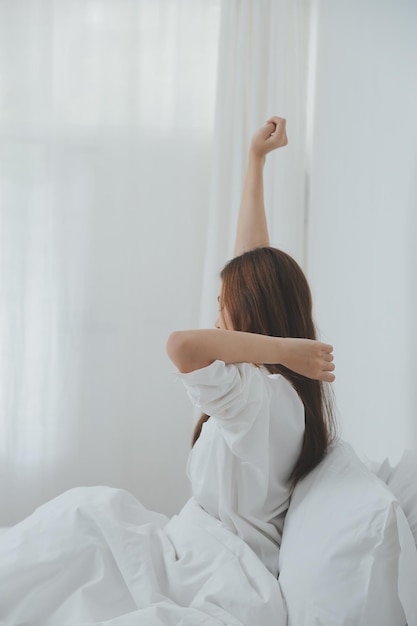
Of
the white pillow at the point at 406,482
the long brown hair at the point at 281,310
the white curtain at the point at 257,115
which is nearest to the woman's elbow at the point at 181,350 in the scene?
the long brown hair at the point at 281,310

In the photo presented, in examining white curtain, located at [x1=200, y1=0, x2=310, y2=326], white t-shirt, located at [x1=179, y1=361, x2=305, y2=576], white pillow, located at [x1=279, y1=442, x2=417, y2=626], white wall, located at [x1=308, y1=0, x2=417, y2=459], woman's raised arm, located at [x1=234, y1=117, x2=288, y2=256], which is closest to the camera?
white pillow, located at [x1=279, y1=442, x2=417, y2=626]

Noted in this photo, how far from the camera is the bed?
1.04m

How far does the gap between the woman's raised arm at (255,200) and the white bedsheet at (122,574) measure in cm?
95

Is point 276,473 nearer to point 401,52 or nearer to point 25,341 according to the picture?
point 401,52

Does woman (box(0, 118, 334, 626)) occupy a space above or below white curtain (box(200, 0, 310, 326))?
below

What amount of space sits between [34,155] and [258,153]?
1.08m

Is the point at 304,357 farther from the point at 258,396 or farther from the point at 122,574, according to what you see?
the point at 122,574

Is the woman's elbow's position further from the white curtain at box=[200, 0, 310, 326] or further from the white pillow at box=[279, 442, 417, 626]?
the white curtain at box=[200, 0, 310, 326]

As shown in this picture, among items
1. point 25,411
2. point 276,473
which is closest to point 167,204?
point 25,411

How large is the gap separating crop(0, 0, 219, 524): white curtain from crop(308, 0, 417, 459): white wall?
510mm

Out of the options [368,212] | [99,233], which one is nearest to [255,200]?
[368,212]

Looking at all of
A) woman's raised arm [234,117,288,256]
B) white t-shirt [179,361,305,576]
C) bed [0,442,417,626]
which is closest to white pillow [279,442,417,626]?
bed [0,442,417,626]

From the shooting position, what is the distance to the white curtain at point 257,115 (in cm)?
259

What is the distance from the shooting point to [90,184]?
2666 millimetres
